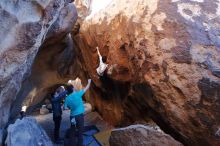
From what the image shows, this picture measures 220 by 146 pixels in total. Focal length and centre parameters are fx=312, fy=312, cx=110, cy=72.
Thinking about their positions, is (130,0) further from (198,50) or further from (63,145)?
(63,145)

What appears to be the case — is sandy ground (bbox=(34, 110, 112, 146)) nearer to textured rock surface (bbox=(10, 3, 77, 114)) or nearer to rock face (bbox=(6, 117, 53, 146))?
textured rock surface (bbox=(10, 3, 77, 114))

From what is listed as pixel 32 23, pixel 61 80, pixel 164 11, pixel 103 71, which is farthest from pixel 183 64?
pixel 61 80

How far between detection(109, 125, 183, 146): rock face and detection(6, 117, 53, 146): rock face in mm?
1051

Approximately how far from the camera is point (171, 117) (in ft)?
12.6

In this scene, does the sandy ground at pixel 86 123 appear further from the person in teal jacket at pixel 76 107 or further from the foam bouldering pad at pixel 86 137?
the person in teal jacket at pixel 76 107

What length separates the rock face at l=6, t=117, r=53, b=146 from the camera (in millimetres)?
3676

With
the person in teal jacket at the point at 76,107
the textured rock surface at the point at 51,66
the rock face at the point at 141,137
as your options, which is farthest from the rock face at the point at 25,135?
the textured rock surface at the point at 51,66

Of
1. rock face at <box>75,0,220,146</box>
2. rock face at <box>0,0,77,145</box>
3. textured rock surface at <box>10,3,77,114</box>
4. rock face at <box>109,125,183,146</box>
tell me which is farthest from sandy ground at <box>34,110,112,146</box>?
rock face at <box>0,0,77,145</box>

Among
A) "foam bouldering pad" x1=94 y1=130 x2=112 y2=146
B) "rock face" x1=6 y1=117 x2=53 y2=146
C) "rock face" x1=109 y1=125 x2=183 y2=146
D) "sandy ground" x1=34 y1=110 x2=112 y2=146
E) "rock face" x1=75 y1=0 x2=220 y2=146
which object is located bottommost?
A: "sandy ground" x1=34 y1=110 x2=112 y2=146

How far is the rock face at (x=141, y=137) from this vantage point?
415 centimetres

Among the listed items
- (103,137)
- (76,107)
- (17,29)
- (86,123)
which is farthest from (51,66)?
(17,29)

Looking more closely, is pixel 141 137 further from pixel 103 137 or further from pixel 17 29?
pixel 17 29

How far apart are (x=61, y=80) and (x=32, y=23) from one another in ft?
19.1

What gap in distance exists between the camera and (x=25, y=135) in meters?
3.89
